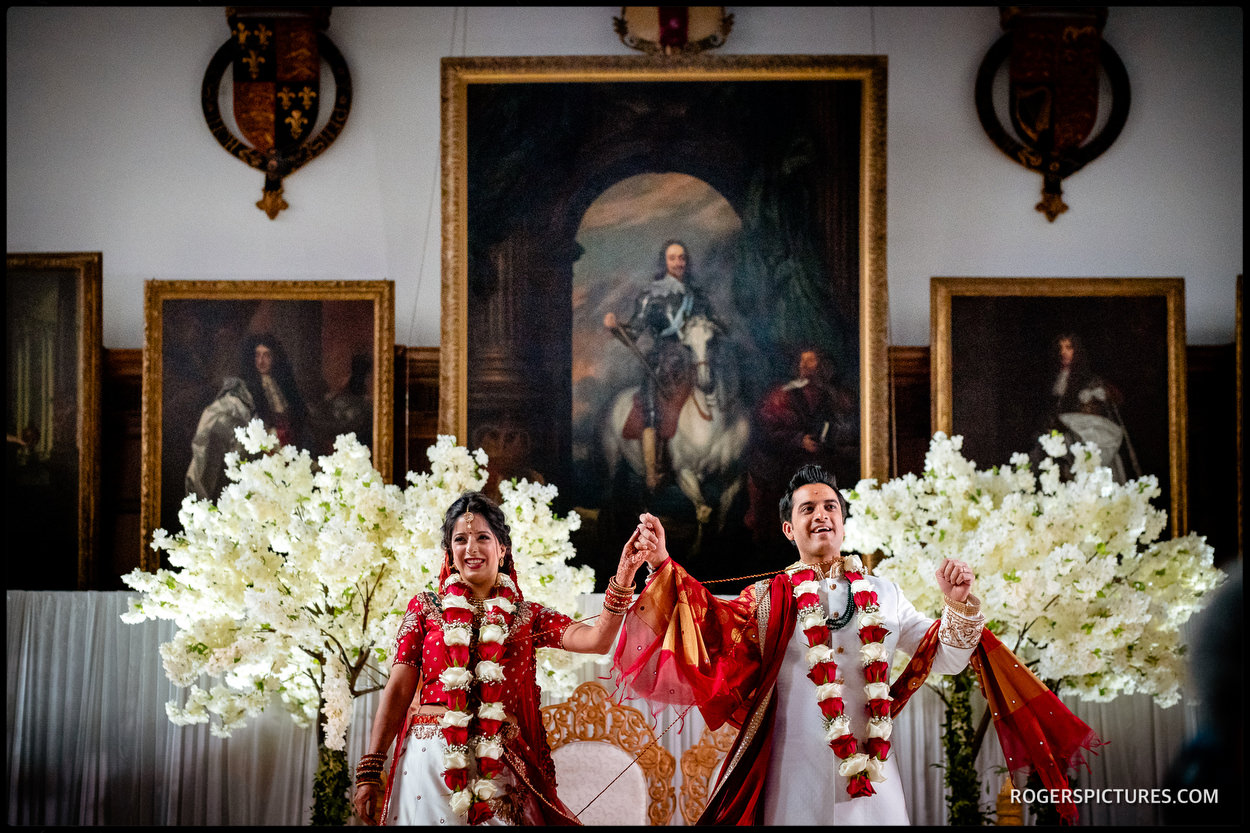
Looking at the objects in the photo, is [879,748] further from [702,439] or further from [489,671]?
[702,439]

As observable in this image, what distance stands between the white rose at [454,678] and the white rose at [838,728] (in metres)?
1.15

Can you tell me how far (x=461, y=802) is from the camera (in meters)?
3.35

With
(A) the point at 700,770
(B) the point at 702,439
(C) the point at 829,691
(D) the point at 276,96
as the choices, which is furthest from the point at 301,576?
(D) the point at 276,96

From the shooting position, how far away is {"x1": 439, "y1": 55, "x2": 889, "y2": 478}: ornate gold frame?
6.39 metres

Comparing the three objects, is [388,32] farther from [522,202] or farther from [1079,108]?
[1079,108]

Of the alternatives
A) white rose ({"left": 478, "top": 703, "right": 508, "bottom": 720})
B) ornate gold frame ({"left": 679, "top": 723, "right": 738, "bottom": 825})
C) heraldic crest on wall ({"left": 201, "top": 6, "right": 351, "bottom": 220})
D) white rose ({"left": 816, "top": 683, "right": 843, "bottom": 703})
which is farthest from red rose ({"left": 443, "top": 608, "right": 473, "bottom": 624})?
heraldic crest on wall ({"left": 201, "top": 6, "right": 351, "bottom": 220})

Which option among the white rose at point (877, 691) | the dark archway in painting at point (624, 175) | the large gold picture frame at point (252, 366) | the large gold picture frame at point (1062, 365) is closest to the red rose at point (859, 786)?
the white rose at point (877, 691)

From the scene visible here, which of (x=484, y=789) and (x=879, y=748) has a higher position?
(x=879, y=748)

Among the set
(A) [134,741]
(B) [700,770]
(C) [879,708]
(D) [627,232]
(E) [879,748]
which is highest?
(D) [627,232]

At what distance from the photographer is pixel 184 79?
6.84m

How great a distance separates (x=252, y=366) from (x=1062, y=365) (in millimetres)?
4873

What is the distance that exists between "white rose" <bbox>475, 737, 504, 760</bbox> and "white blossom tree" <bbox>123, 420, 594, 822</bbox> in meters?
0.99

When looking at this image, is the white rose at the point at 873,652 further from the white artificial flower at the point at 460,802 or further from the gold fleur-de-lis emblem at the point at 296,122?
the gold fleur-de-lis emblem at the point at 296,122

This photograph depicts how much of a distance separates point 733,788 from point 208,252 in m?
4.89
